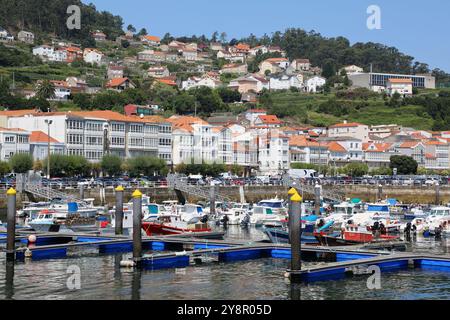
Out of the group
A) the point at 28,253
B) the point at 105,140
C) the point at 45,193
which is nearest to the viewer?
the point at 28,253

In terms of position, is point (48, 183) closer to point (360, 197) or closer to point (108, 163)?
point (108, 163)

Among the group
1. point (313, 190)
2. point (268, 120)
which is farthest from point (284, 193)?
point (268, 120)

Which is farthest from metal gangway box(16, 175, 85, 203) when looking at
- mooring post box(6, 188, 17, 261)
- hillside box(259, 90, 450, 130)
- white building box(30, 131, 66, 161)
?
hillside box(259, 90, 450, 130)

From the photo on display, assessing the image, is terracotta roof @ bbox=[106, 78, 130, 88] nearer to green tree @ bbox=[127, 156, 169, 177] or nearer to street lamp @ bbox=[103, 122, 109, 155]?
street lamp @ bbox=[103, 122, 109, 155]

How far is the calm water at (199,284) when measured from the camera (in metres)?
31.0

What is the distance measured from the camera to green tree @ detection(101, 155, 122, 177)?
311 feet

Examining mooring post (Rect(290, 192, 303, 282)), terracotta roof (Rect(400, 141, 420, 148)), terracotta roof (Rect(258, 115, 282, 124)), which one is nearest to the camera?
mooring post (Rect(290, 192, 303, 282))

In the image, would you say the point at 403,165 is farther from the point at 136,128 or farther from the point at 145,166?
the point at 145,166

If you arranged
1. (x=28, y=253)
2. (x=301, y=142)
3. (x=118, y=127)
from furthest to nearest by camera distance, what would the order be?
(x=301, y=142)
(x=118, y=127)
(x=28, y=253)

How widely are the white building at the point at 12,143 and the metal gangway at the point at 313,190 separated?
28.7 meters

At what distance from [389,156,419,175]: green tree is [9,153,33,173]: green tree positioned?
59659mm

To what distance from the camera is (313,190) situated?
8488cm

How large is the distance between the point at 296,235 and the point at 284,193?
185 feet
